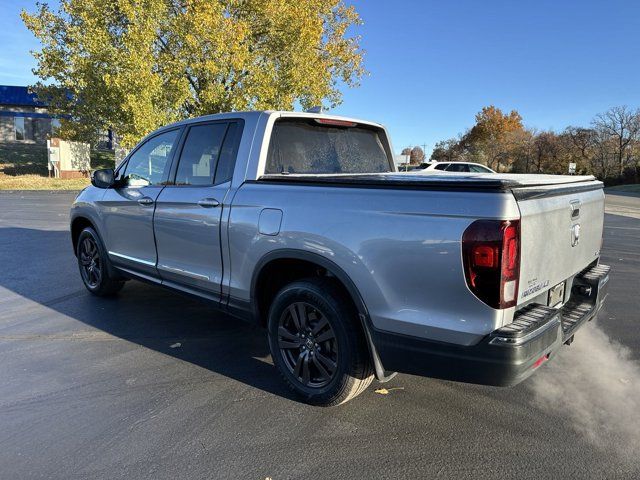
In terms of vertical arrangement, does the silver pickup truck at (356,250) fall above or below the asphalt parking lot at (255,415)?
above

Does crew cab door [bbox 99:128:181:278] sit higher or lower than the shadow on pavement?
higher

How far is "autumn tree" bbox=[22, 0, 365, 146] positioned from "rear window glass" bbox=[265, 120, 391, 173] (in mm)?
16965

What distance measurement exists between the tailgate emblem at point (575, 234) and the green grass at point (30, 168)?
2770 centimetres

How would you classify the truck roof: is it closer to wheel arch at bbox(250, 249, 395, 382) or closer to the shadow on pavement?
wheel arch at bbox(250, 249, 395, 382)

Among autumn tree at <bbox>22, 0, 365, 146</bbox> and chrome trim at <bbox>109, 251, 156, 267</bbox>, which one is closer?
chrome trim at <bbox>109, 251, 156, 267</bbox>

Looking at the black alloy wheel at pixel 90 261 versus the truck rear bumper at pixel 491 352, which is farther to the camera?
the black alloy wheel at pixel 90 261

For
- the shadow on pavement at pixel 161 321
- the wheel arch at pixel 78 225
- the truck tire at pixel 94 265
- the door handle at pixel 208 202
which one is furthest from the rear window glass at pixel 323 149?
the wheel arch at pixel 78 225

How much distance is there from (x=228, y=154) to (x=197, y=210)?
497 millimetres

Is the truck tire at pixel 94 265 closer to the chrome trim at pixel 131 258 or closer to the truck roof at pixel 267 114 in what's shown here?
the chrome trim at pixel 131 258

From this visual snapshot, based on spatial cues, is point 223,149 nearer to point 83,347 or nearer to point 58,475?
point 83,347

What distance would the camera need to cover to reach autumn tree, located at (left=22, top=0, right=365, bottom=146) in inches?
779

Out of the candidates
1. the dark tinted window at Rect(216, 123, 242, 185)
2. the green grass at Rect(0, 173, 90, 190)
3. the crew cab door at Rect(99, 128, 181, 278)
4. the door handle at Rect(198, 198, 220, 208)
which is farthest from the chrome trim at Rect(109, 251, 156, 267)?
the green grass at Rect(0, 173, 90, 190)

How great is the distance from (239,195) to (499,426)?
7.46ft

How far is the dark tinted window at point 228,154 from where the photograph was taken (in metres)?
3.79
